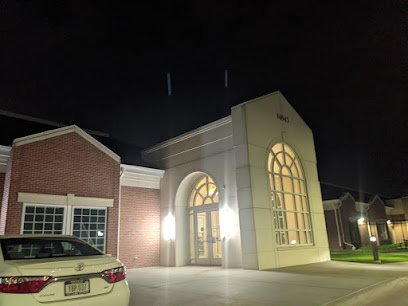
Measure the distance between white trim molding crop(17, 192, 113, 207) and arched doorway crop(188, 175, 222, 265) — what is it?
3.93 m

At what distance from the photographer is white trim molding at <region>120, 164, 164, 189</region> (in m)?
13.9

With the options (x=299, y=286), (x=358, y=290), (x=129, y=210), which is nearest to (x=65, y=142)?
(x=129, y=210)

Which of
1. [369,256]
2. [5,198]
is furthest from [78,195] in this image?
[369,256]

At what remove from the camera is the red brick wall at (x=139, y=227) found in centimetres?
1336

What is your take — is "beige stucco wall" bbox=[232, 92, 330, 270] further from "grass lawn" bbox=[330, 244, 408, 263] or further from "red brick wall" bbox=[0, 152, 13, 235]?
"red brick wall" bbox=[0, 152, 13, 235]

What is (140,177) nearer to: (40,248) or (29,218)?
(29,218)

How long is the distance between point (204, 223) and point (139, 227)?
2.92 metres

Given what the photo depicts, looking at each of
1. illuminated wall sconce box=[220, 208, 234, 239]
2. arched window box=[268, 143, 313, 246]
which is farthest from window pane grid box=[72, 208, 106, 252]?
arched window box=[268, 143, 313, 246]

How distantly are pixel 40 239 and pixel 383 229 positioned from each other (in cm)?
3867

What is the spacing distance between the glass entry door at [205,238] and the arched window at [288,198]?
264cm

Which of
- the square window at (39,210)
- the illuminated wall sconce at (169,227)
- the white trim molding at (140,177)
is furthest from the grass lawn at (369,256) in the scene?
the square window at (39,210)

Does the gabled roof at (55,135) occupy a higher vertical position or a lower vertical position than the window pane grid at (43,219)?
higher

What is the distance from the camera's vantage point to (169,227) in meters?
14.4

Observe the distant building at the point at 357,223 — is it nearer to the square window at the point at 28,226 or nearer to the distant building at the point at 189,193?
the distant building at the point at 189,193
